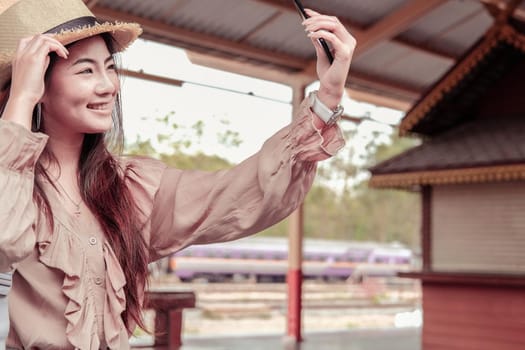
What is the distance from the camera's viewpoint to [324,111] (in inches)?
46.8

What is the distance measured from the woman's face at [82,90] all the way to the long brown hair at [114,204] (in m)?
0.04

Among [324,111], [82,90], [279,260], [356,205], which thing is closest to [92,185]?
[82,90]

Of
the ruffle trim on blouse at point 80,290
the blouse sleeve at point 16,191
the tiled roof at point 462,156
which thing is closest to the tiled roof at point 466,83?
the tiled roof at point 462,156

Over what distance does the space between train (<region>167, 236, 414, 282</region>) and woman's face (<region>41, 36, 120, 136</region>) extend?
56.8ft

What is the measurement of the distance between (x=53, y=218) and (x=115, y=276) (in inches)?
5.2

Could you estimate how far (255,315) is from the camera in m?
14.2

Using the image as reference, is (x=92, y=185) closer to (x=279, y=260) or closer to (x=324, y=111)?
(x=324, y=111)

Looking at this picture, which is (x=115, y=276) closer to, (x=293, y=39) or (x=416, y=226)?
(x=293, y=39)

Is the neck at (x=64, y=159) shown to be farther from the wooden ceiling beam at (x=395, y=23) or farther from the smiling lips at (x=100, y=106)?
the wooden ceiling beam at (x=395, y=23)

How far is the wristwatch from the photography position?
1.19 meters

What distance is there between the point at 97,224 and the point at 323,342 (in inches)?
314

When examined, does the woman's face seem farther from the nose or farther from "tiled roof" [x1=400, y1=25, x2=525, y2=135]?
"tiled roof" [x1=400, y1=25, x2=525, y2=135]

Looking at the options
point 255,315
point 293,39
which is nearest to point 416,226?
point 255,315

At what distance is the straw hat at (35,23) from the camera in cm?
115
